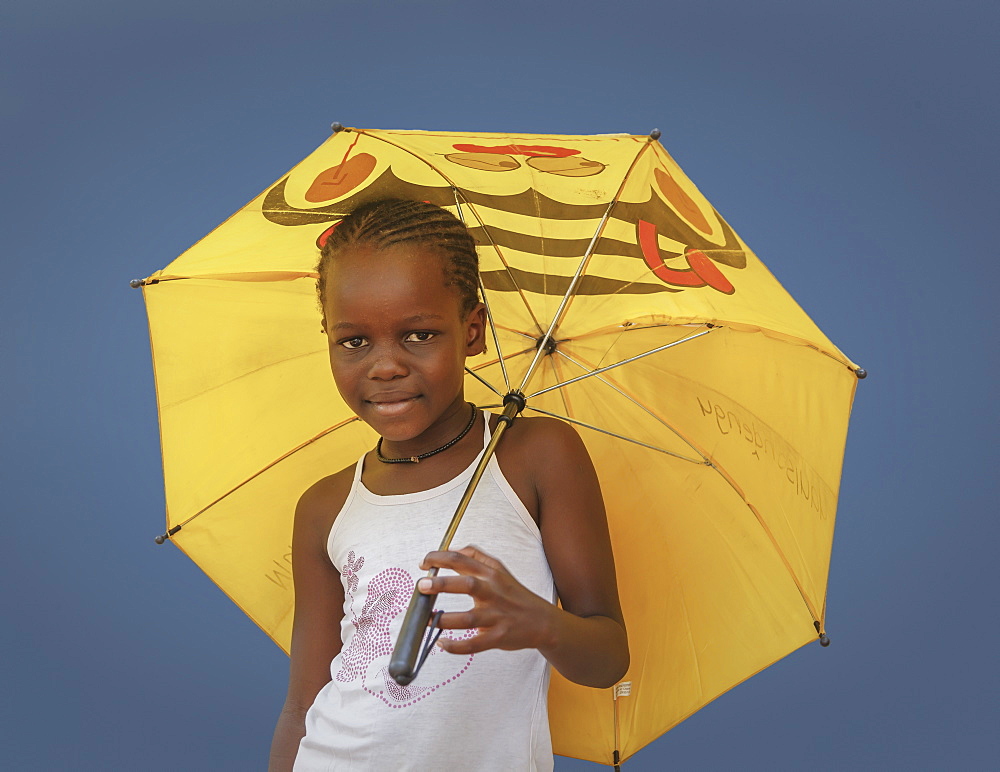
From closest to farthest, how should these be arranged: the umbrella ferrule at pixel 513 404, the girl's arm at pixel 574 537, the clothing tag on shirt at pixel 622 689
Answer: the girl's arm at pixel 574 537
the umbrella ferrule at pixel 513 404
the clothing tag on shirt at pixel 622 689

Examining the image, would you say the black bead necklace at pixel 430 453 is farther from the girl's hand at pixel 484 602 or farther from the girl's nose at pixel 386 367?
the girl's hand at pixel 484 602

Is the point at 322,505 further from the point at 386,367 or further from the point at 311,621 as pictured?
the point at 386,367

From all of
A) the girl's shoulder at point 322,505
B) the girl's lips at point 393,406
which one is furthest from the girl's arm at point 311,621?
the girl's lips at point 393,406

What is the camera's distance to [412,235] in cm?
113

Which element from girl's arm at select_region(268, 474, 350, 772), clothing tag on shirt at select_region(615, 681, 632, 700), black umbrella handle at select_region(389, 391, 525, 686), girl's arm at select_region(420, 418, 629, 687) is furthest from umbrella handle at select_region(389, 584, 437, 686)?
clothing tag on shirt at select_region(615, 681, 632, 700)

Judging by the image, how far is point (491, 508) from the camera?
1130 millimetres

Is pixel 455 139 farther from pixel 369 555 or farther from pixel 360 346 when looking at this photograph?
pixel 369 555

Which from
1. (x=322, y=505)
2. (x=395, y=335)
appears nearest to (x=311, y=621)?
(x=322, y=505)

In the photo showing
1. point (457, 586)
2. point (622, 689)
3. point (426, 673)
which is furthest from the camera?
point (622, 689)

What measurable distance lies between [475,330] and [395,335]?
11cm

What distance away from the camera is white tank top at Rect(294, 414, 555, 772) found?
1.08m

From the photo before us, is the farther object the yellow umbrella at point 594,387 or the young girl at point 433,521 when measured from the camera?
the yellow umbrella at point 594,387

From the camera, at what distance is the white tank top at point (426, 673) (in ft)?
3.55

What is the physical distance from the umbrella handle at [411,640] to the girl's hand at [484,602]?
0.8 inches
